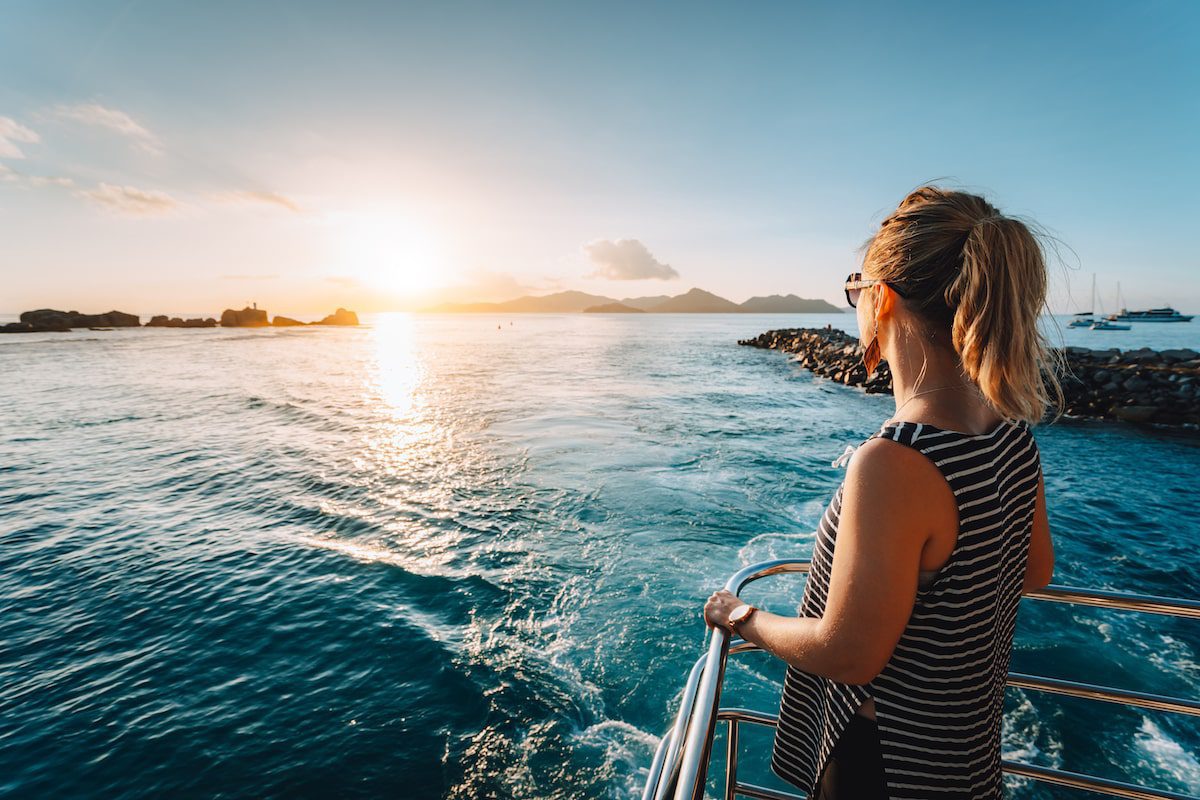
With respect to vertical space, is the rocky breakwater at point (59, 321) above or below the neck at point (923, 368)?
above

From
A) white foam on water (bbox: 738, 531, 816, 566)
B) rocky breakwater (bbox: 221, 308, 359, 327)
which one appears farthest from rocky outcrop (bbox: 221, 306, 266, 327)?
white foam on water (bbox: 738, 531, 816, 566)

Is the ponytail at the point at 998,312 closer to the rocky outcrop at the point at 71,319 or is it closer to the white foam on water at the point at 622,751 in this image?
the white foam on water at the point at 622,751

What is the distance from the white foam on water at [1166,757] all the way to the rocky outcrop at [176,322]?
446 feet

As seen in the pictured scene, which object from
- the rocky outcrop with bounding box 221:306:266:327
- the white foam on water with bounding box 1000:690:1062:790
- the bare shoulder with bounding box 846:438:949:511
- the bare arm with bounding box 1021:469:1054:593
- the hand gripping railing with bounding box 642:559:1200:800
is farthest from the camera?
the rocky outcrop with bounding box 221:306:266:327

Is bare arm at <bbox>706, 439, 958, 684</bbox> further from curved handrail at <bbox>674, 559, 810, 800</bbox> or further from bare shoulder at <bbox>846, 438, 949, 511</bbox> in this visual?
curved handrail at <bbox>674, 559, 810, 800</bbox>

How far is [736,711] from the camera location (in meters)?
2.39

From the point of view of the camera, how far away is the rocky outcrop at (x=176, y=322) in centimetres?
10425

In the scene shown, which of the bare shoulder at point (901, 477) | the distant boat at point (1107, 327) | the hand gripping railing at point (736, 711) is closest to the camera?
the bare shoulder at point (901, 477)

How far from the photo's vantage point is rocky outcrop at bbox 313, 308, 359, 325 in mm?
151750

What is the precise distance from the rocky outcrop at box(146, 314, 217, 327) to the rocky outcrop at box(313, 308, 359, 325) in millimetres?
41341

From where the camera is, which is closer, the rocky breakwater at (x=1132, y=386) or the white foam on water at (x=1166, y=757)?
the white foam on water at (x=1166, y=757)

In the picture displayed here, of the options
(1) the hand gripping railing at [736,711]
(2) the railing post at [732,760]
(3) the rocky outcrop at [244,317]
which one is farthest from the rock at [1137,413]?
(3) the rocky outcrop at [244,317]

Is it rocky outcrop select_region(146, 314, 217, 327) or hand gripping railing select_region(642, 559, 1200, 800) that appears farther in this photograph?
rocky outcrop select_region(146, 314, 217, 327)

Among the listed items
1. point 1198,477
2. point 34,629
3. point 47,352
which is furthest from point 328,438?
point 47,352
